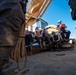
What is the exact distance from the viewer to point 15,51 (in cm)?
180

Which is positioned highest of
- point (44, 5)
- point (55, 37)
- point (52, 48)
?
point (44, 5)

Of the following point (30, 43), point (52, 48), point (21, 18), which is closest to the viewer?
point (21, 18)

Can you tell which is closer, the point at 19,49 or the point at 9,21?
the point at 9,21

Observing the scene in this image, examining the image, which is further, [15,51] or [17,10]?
[15,51]

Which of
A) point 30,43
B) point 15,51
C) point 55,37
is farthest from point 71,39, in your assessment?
point 15,51

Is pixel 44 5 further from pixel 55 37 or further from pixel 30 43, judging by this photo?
pixel 30 43

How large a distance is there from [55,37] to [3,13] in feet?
22.0

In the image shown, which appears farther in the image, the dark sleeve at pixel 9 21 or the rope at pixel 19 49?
the rope at pixel 19 49

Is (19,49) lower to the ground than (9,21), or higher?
lower

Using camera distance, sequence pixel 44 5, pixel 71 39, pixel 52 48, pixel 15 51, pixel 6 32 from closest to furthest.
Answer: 1. pixel 6 32
2. pixel 15 51
3. pixel 52 48
4. pixel 71 39
5. pixel 44 5

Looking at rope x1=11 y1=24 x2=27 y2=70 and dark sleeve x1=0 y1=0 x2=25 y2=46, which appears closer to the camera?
dark sleeve x1=0 y1=0 x2=25 y2=46

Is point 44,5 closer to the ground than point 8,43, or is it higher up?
higher up

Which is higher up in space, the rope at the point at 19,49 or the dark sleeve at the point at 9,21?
the dark sleeve at the point at 9,21

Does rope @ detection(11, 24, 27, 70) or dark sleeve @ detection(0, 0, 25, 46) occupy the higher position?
dark sleeve @ detection(0, 0, 25, 46)
